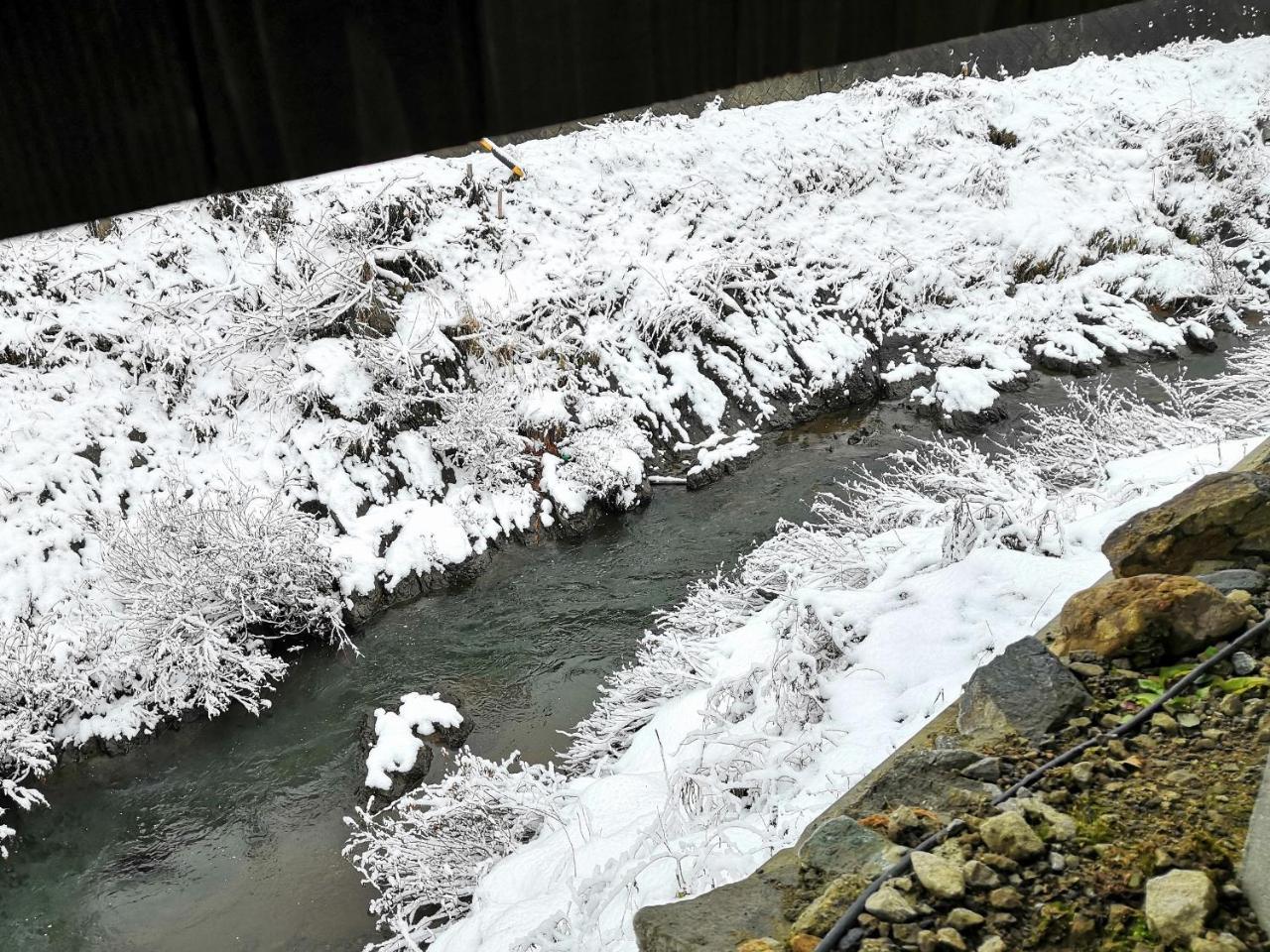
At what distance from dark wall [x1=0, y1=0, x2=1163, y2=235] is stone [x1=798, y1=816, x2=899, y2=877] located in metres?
2.16

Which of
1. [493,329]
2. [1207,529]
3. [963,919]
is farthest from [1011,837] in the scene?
[493,329]

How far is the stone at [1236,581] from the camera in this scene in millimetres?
3379

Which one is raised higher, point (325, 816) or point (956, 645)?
point (956, 645)

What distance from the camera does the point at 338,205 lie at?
11.1 m

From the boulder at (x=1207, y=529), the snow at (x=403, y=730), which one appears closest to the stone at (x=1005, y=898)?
the boulder at (x=1207, y=529)

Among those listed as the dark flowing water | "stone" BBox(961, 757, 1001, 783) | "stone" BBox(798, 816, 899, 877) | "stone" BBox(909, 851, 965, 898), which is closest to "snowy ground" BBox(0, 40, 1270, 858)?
the dark flowing water

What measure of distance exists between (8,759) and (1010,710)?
7.18m

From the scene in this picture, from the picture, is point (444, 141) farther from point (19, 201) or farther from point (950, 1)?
point (950, 1)

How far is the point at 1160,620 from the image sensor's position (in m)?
3.13

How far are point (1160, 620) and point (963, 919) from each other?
1.69 m

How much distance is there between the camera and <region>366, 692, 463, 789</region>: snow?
6.18m

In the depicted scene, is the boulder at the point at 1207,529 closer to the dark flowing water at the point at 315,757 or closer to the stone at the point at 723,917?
the stone at the point at 723,917

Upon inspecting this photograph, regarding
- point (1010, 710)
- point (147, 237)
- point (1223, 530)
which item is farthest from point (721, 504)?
point (147, 237)

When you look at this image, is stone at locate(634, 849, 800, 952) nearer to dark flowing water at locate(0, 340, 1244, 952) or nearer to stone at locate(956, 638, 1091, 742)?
stone at locate(956, 638, 1091, 742)
